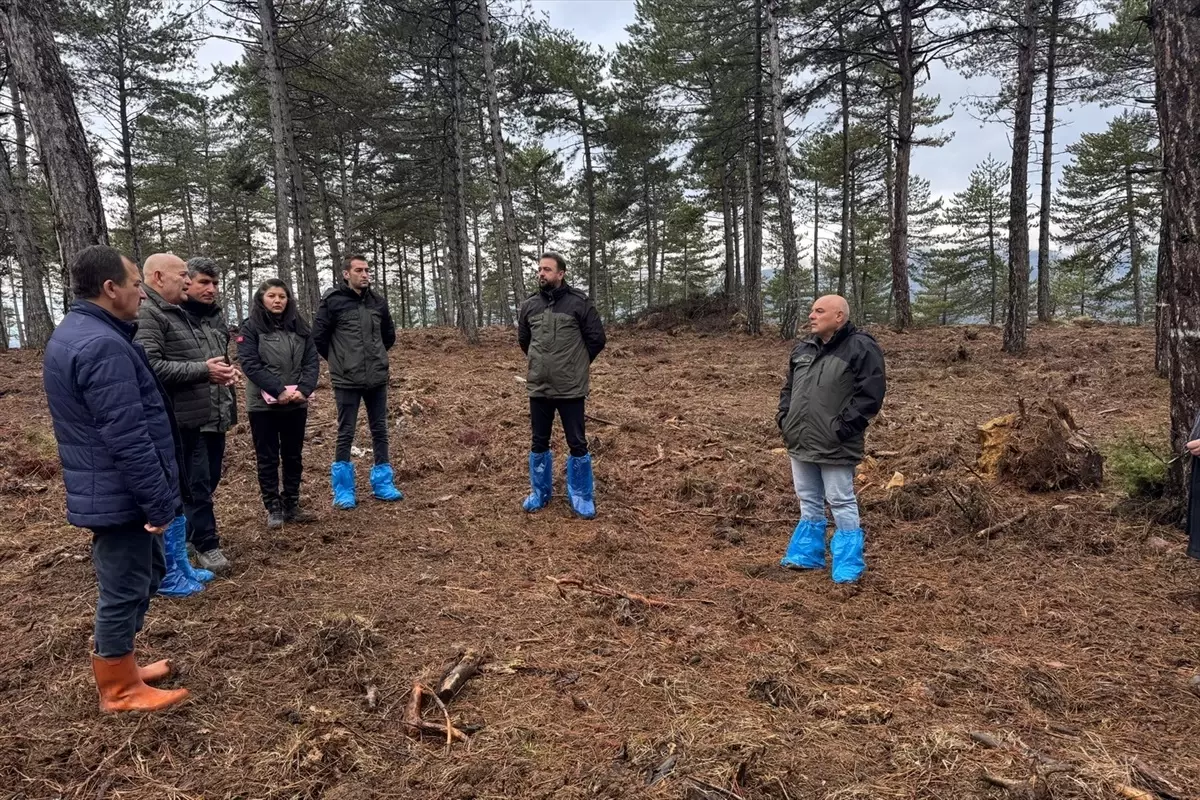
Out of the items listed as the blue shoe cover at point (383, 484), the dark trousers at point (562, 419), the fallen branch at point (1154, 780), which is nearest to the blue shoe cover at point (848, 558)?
the fallen branch at point (1154, 780)

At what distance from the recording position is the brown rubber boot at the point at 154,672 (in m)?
2.99

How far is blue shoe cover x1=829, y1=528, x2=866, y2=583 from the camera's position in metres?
4.21

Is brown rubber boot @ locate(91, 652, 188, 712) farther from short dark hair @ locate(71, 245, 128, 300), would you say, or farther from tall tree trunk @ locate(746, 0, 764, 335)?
tall tree trunk @ locate(746, 0, 764, 335)

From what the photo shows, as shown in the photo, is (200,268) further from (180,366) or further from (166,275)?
(180,366)

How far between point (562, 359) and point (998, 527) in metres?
3.63

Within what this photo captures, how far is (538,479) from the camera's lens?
579cm

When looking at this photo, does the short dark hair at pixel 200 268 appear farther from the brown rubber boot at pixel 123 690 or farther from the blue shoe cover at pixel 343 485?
the brown rubber boot at pixel 123 690

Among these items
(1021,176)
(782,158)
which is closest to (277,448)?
(1021,176)

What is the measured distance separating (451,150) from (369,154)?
5259mm

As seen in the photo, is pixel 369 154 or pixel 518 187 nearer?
pixel 369 154

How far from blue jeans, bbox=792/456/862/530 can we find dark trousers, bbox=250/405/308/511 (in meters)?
3.84

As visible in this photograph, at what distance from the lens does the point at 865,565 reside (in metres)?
4.49

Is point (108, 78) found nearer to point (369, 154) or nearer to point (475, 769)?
point (369, 154)

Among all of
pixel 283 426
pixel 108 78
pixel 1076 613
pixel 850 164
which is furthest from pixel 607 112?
pixel 1076 613
